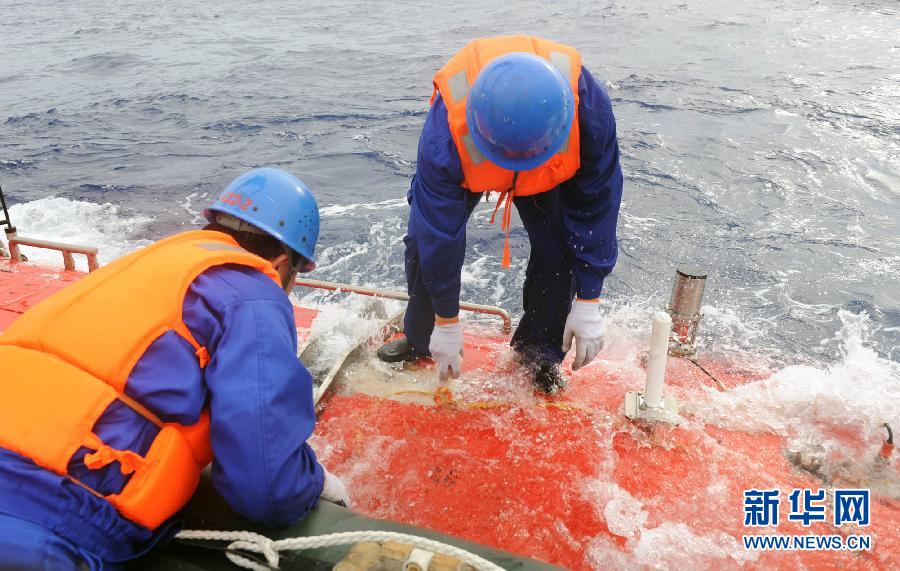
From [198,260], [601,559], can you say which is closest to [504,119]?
[198,260]

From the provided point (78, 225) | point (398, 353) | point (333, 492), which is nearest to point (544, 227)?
point (398, 353)

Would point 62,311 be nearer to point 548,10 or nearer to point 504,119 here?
point 504,119

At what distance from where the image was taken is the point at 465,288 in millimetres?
5746

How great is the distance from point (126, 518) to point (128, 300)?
52 cm

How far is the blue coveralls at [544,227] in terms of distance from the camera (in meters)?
2.59

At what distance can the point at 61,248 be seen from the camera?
452 cm

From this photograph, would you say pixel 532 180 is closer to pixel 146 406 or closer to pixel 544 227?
pixel 544 227

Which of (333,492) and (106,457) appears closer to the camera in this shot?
(106,457)

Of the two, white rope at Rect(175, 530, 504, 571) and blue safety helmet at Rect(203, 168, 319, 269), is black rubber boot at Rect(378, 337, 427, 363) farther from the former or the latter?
white rope at Rect(175, 530, 504, 571)

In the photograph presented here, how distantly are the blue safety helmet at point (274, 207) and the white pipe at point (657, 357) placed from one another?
139 cm

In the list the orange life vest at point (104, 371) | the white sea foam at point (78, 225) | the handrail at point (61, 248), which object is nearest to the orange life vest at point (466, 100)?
the orange life vest at point (104, 371)

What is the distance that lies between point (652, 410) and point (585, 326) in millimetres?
477

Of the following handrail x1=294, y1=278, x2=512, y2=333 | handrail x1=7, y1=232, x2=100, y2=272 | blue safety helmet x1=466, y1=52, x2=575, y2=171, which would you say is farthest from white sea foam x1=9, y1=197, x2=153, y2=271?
blue safety helmet x1=466, y1=52, x2=575, y2=171

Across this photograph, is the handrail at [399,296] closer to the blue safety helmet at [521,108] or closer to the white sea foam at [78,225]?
the blue safety helmet at [521,108]
